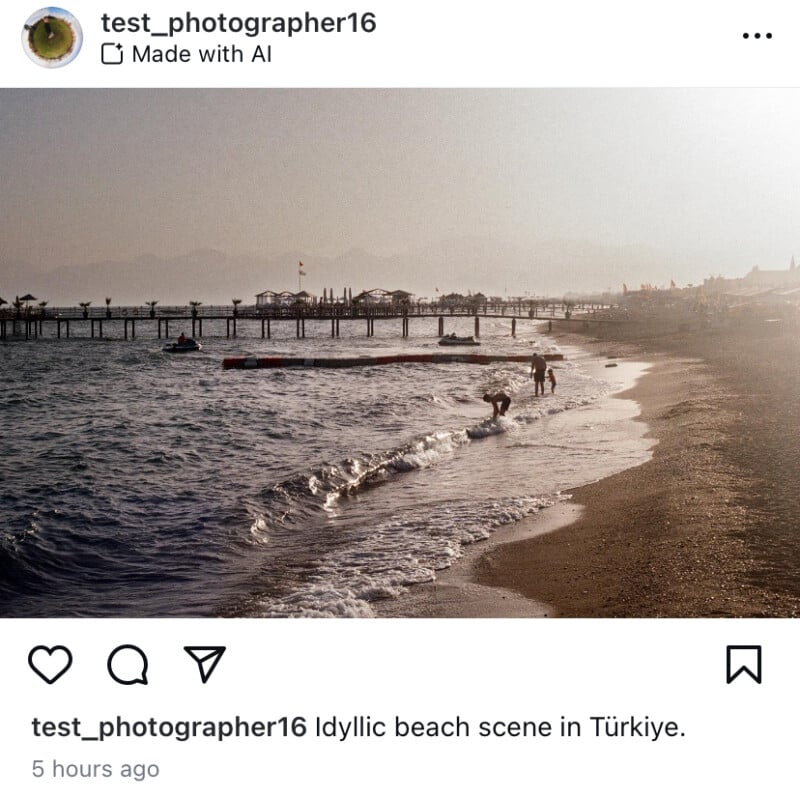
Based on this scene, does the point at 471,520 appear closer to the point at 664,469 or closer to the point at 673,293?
the point at 664,469
